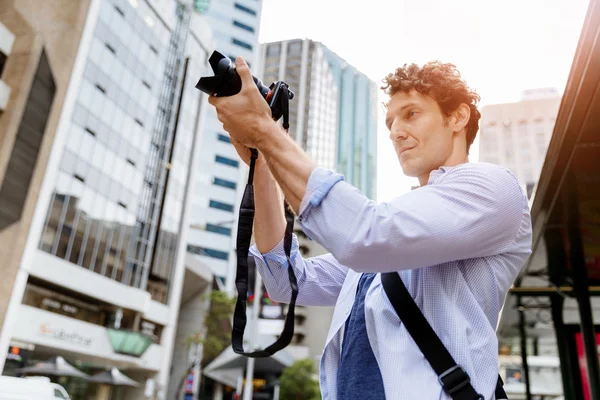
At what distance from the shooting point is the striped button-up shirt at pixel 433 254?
86cm

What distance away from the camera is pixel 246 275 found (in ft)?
3.24

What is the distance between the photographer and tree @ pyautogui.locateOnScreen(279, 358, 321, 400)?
42312mm

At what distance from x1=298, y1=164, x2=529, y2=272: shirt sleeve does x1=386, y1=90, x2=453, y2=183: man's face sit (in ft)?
0.81

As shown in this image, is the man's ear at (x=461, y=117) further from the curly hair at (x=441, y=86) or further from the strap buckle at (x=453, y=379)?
the strap buckle at (x=453, y=379)

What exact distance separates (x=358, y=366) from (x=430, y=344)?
5.9 inches

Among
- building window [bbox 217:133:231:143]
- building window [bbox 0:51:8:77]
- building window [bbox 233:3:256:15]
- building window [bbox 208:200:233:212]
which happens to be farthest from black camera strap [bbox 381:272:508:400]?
building window [bbox 233:3:256:15]

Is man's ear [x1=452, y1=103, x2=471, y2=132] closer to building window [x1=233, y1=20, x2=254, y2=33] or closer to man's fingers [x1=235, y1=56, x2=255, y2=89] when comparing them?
man's fingers [x1=235, y1=56, x2=255, y2=89]

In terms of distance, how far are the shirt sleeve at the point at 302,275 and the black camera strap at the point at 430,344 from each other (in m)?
0.34

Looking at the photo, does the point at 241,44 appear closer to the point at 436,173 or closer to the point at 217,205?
the point at 217,205

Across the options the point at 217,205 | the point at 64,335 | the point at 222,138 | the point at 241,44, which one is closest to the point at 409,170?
the point at 64,335

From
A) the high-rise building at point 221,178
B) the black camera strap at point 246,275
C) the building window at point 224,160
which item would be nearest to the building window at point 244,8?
the high-rise building at point 221,178

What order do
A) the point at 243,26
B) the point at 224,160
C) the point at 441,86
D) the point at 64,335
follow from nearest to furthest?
the point at 441,86
the point at 64,335
the point at 224,160
the point at 243,26

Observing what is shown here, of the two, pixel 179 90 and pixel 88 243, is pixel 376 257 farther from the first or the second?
pixel 179 90

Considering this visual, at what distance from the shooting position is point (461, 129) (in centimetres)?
127
